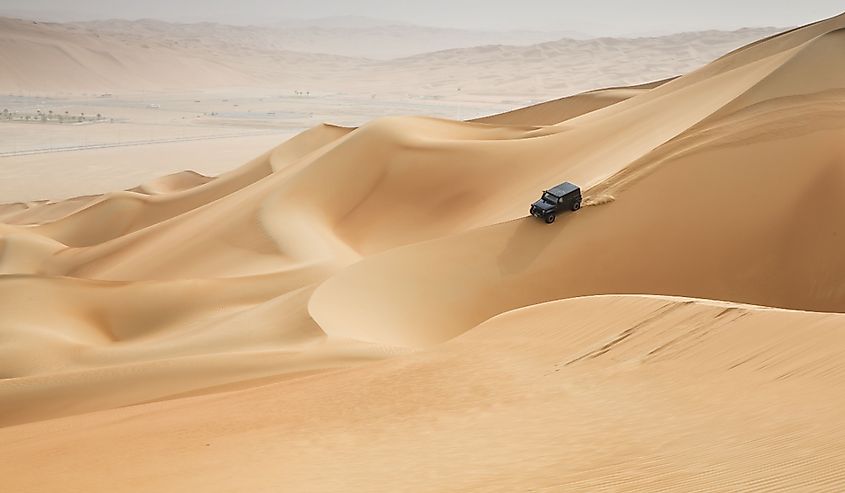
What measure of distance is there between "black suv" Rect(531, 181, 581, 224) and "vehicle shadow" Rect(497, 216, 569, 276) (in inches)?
5.6

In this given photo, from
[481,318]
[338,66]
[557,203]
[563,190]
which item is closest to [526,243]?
[557,203]

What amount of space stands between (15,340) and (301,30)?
19895cm

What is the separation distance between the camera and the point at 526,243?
10562 mm

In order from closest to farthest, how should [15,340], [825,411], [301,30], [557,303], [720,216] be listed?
[825,411], [557,303], [15,340], [720,216], [301,30]

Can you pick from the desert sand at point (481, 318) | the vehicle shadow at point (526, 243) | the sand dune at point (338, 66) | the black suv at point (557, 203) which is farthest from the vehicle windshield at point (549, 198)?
the sand dune at point (338, 66)

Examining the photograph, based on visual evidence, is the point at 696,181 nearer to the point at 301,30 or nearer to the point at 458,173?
the point at 458,173

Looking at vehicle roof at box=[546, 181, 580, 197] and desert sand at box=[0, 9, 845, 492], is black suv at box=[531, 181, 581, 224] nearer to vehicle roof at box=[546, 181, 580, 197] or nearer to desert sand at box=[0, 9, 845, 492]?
vehicle roof at box=[546, 181, 580, 197]

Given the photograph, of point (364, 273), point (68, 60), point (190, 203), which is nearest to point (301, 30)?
point (68, 60)

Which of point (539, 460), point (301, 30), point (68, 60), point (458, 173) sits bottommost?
point (539, 460)

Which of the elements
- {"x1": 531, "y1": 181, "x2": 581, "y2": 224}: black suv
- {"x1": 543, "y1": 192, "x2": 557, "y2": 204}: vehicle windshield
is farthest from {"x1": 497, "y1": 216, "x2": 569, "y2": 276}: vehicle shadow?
{"x1": 543, "y1": 192, "x2": 557, "y2": 204}: vehicle windshield

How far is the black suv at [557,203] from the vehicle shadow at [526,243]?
0.14 m

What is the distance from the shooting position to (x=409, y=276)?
10375mm

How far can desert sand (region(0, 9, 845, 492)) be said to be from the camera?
4453 millimetres

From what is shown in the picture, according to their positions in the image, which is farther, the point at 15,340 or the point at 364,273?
the point at 364,273
